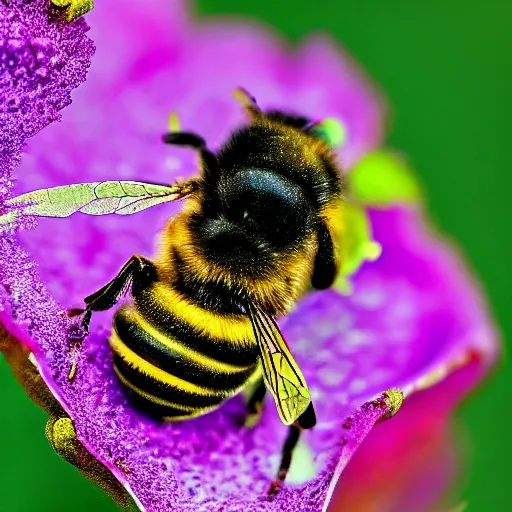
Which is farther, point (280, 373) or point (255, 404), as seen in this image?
point (255, 404)

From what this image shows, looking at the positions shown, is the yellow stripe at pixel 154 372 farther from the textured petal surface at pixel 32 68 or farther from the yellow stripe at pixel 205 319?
the textured petal surface at pixel 32 68

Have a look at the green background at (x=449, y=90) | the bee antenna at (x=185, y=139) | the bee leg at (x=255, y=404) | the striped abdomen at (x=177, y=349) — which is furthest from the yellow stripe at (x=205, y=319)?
the green background at (x=449, y=90)

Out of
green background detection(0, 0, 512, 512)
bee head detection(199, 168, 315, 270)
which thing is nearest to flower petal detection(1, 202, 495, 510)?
bee head detection(199, 168, 315, 270)

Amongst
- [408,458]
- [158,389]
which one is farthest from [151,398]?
[408,458]

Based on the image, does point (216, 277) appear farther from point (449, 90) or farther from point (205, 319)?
point (449, 90)

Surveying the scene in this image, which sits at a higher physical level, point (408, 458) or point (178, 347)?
point (178, 347)

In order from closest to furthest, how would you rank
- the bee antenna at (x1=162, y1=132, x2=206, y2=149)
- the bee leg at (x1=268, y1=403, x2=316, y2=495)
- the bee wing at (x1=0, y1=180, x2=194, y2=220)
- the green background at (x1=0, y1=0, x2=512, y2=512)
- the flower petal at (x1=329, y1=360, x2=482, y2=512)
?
the bee wing at (x1=0, y1=180, x2=194, y2=220) < the bee leg at (x1=268, y1=403, x2=316, y2=495) < the bee antenna at (x1=162, y1=132, x2=206, y2=149) < the flower petal at (x1=329, y1=360, x2=482, y2=512) < the green background at (x1=0, y1=0, x2=512, y2=512)

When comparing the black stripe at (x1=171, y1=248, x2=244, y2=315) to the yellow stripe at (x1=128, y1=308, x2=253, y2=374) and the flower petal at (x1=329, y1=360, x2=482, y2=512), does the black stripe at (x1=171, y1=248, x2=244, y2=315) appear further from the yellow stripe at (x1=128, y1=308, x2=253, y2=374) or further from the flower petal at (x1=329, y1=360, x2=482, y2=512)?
the flower petal at (x1=329, y1=360, x2=482, y2=512)
